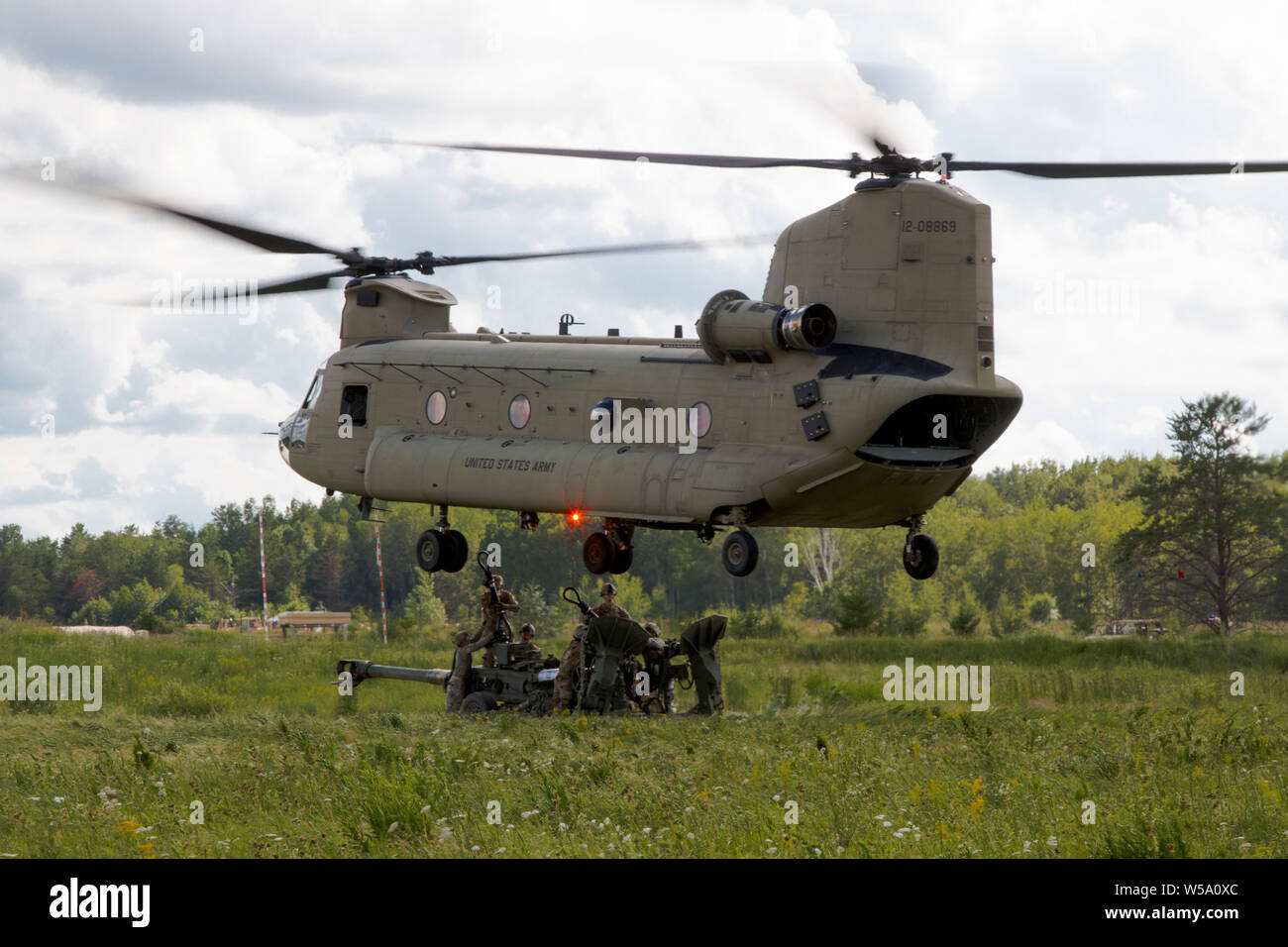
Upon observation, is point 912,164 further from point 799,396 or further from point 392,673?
point 392,673

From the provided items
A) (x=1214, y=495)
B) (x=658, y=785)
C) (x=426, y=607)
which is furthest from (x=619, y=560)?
(x=426, y=607)

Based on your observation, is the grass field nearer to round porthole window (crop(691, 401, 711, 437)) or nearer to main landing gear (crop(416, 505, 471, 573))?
main landing gear (crop(416, 505, 471, 573))

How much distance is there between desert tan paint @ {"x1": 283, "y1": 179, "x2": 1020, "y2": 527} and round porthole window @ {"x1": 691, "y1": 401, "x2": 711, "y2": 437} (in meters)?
0.09

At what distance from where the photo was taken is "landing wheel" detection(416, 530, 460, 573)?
25.5 meters

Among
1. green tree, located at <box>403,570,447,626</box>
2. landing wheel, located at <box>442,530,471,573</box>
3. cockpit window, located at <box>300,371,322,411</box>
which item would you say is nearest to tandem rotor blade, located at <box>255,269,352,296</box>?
cockpit window, located at <box>300,371,322,411</box>

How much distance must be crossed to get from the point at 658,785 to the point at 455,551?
10.5 metres

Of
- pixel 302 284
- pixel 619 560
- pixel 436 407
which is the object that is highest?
pixel 302 284

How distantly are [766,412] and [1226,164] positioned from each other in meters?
6.53

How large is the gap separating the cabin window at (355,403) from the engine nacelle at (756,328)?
24.7 ft

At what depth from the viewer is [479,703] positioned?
25031 millimetres

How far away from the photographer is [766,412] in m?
20.1

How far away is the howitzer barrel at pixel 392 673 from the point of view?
89.7 feet

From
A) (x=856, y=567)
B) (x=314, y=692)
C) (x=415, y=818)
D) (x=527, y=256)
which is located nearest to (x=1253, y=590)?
(x=856, y=567)
